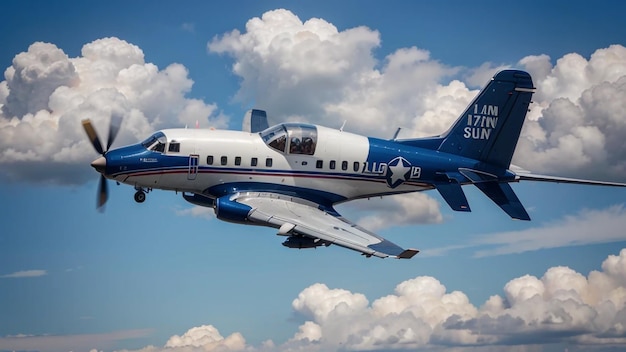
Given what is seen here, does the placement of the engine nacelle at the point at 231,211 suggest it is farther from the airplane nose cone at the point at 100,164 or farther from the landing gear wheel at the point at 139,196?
the airplane nose cone at the point at 100,164

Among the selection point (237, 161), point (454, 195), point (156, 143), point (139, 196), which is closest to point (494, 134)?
point (454, 195)

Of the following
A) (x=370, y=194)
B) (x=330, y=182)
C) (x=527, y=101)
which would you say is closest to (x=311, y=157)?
(x=330, y=182)

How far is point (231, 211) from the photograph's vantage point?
34.1 metres

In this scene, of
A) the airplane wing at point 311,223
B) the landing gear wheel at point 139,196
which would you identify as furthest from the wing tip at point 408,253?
the landing gear wheel at point 139,196

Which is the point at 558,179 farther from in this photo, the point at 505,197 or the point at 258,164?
the point at 258,164

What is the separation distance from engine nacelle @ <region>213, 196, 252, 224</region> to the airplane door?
230 centimetres

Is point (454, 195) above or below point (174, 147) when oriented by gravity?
below

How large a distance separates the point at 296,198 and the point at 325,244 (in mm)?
4440

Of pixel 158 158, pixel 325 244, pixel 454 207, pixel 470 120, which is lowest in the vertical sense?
pixel 325 244

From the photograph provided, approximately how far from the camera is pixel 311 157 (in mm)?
36812

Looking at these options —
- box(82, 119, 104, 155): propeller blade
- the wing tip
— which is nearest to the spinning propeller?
box(82, 119, 104, 155): propeller blade

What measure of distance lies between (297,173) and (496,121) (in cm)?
1301

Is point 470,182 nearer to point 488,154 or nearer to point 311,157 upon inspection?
point 488,154

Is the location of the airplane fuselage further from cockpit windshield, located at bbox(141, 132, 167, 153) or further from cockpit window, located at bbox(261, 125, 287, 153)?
cockpit window, located at bbox(261, 125, 287, 153)
